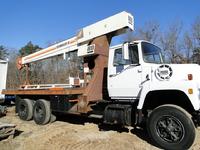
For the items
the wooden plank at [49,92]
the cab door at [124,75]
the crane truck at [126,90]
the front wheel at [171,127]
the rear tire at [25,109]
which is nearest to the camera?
the front wheel at [171,127]

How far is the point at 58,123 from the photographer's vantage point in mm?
9398

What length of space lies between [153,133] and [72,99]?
311 centimetres

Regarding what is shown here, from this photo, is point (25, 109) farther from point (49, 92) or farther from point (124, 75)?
point (124, 75)

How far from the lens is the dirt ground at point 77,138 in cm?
634

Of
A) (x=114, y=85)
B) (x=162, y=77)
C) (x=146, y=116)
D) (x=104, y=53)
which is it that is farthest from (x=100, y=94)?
(x=162, y=77)

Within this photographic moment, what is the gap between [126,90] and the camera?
24.4ft

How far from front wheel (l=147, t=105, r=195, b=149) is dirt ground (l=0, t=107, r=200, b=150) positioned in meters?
0.34

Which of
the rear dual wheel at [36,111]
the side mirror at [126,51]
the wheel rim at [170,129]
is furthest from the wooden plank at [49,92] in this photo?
the wheel rim at [170,129]

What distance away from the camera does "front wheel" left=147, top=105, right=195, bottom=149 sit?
18.9 ft

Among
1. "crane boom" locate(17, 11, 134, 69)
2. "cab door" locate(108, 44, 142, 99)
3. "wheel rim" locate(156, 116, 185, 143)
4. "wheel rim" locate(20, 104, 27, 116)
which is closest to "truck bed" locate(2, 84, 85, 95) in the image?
"wheel rim" locate(20, 104, 27, 116)

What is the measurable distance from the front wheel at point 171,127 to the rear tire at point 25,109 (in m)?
5.22

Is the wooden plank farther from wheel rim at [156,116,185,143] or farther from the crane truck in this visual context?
wheel rim at [156,116,185,143]

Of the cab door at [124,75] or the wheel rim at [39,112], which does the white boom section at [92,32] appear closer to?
the cab door at [124,75]

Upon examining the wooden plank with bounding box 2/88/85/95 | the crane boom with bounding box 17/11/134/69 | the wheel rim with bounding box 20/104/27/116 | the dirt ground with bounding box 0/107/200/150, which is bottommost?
the dirt ground with bounding box 0/107/200/150
